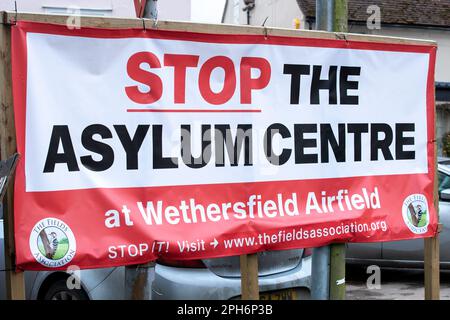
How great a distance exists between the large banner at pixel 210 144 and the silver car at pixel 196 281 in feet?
2.98

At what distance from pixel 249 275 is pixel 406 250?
4337 mm

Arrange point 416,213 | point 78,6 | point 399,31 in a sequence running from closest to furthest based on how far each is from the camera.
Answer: point 416,213 → point 78,6 → point 399,31

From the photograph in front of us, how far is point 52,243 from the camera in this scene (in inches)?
142

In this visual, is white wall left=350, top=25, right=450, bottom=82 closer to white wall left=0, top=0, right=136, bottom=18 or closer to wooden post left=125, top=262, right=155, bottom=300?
white wall left=0, top=0, right=136, bottom=18

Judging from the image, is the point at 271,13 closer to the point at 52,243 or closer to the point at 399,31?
the point at 399,31

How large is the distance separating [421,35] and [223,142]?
63.5 feet

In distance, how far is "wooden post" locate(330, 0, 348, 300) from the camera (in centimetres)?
462

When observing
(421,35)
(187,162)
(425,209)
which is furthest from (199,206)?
(421,35)

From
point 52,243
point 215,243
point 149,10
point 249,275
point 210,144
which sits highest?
point 149,10

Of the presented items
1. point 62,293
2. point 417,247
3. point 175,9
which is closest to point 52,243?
point 62,293

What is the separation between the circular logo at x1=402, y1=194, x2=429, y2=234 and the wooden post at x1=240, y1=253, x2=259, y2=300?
4.06 ft

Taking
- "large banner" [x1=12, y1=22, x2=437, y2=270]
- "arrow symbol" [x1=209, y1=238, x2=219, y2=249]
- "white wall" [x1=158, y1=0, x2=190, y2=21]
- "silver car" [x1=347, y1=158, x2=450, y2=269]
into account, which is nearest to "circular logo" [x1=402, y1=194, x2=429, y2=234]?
"large banner" [x1=12, y1=22, x2=437, y2=270]

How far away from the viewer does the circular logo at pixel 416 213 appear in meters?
4.75
